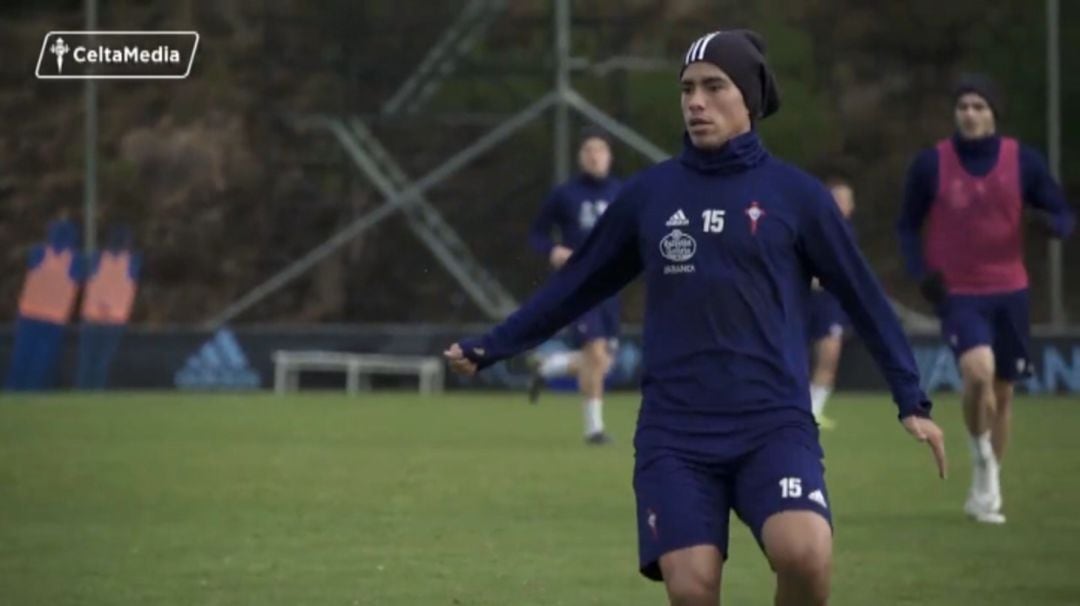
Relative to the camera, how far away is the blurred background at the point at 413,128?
98.4 ft

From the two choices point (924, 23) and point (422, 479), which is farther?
point (924, 23)

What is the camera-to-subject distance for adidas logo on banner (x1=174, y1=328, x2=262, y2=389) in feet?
101

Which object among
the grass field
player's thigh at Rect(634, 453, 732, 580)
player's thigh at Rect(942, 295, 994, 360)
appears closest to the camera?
player's thigh at Rect(634, 453, 732, 580)

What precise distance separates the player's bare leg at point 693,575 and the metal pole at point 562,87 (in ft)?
73.0

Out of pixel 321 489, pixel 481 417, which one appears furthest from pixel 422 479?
pixel 481 417

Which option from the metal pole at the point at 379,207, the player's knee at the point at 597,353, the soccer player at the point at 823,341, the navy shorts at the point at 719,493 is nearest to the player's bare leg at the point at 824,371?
the soccer player at the point at 823,341

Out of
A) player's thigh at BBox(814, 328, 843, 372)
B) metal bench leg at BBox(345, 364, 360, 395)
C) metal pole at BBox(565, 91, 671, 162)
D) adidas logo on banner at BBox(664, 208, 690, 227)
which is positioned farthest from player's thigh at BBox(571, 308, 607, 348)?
adidas logo on banner at BBox(664, 208, 690, 227)

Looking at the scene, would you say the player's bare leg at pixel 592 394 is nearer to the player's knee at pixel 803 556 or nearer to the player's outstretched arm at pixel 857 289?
the player's outstretched arm at pixel 857 289

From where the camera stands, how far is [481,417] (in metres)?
25.6

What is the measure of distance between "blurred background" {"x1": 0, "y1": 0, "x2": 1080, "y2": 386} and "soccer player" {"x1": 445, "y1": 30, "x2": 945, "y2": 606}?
71.1ft

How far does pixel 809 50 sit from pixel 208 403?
778cm

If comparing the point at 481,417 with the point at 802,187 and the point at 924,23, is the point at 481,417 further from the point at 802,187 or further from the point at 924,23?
the point at 802,187

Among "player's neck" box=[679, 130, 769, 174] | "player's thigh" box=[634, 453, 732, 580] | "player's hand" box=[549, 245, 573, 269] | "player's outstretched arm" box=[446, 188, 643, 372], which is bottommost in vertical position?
"player's thigh" box=[634, 453, 732, 580]

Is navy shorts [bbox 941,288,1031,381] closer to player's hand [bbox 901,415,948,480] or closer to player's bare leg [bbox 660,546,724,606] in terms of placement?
player's hand [bbox 901,415,948,480]
